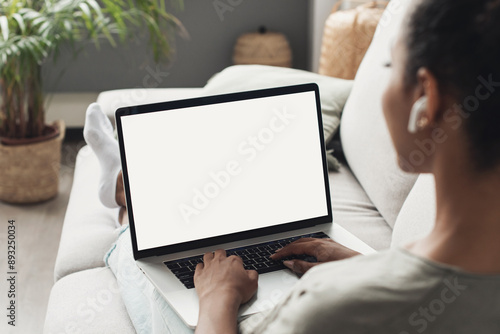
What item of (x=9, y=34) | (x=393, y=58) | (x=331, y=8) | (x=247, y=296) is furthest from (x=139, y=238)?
(x=331, y=8)

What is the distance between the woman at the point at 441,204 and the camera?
1.65 feet

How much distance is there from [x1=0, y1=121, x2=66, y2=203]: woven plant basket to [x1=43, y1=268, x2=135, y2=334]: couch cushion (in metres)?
1.20

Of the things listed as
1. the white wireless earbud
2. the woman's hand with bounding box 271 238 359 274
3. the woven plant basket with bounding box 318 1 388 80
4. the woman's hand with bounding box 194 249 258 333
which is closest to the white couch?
the woman's hand with bounding box 271 238 359 274

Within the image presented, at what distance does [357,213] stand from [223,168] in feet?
1.51

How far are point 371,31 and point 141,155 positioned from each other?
165cm

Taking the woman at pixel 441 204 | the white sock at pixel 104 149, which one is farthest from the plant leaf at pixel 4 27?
the woman at pixel 441 204

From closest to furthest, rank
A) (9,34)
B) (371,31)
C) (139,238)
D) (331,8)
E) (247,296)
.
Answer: (247,296), (139,238), (9,34), (371,31), (331,8)

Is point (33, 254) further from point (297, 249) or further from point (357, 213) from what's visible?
point (297, 249)

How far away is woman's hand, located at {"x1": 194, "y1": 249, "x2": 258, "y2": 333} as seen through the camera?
0.81 m

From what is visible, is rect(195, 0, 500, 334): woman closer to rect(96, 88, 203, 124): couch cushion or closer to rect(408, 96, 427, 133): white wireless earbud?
rect(408, 96, 427, 133): white wireless earbud

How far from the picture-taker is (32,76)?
2357 mm

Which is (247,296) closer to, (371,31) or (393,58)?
(393,58)

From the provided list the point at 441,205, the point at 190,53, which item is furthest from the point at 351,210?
the point at 190,53

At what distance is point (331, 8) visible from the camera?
3172mm
